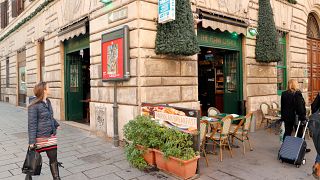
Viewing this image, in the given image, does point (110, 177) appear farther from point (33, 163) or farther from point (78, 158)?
point (78, 158)

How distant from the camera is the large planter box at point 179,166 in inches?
180

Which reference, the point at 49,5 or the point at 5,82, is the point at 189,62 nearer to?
the point at 49,5

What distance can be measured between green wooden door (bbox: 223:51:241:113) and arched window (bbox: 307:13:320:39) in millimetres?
6375

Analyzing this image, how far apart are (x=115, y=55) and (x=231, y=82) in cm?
491

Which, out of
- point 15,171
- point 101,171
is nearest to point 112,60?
point 101,171

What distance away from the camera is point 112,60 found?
7.16 meters

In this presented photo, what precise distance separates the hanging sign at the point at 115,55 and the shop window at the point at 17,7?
1163 centimetres

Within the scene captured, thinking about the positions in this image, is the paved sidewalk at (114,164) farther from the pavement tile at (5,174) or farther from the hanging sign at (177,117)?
the hanging sign at (177,117)

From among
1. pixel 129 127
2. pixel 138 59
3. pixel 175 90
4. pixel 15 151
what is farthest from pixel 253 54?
pixel 15 151

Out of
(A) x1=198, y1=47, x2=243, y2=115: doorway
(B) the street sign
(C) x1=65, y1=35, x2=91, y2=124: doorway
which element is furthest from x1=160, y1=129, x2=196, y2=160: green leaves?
(C) x1=65, y1=35, x2=91, y2=124: doorway

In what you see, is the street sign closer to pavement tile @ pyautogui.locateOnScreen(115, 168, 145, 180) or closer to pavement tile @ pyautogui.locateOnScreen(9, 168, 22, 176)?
pavement tile @ pyautogui.locateOnScreen(115, 168, 145, 180)

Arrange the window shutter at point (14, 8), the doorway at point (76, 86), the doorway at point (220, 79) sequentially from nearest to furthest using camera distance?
1. the doorway at point (220, 79)
2. the doorway at point (76, 86)
3. the window shutter at point (14, 8)

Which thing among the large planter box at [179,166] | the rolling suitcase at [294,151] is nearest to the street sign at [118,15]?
the large planter box at [179,166]

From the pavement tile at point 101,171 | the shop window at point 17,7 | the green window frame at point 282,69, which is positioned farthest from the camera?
the shop window at point 17,7
